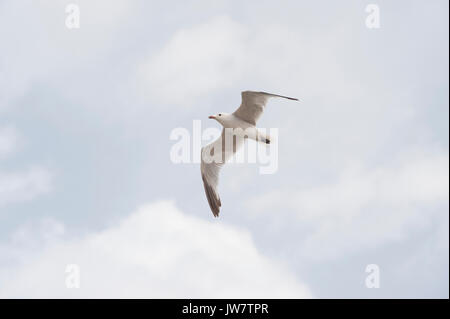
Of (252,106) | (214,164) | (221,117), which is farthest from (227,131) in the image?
(214,164)

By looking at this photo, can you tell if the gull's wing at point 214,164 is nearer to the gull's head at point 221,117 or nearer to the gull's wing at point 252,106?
the gull's head at point 221,117

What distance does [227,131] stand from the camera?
598 inches

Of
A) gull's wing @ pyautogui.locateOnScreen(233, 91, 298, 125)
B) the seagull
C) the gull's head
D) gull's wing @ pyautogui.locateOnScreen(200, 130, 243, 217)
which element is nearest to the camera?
gull's wing @ pyautogui.locateOnScreen(233, 91, 298, 125)

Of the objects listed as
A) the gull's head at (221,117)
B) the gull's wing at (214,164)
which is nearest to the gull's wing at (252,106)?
the gull's head at (221,117)

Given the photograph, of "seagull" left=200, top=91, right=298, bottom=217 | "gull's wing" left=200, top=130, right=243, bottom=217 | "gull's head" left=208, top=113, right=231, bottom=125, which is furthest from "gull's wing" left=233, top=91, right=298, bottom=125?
"gull's wing" left=200, top=130, right=243, bottom=217

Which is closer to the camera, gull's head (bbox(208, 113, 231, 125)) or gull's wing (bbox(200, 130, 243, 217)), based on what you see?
gull's head (bbox(208, 113, 231, 125))

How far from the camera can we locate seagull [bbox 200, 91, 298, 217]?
46.9ft

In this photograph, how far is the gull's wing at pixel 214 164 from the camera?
1574 centimetres

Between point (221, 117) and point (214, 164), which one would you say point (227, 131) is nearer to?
point (221, 117)

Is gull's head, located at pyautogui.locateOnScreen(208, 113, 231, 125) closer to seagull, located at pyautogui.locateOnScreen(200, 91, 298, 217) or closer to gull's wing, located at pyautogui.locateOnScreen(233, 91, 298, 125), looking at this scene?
seagull, located at pyautogui.locateOnScreen(200, 91, 298, 217)

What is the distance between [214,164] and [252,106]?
2.51 meters
